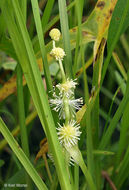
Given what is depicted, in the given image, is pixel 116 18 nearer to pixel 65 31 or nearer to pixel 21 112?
pixel 65 31

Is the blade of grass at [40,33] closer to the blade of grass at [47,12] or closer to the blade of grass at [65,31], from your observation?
the blade of grass at [65,31]

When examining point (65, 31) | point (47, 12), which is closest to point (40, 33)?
point (65, 31)

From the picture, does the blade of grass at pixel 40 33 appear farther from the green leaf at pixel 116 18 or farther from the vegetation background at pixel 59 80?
the green leaf at pixel 116 18

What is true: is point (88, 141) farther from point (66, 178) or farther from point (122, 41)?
point (122, 41)

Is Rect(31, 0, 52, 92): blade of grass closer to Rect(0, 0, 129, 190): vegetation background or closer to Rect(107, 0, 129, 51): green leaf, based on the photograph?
Rect(0, 0, 129, 190): vegetation background

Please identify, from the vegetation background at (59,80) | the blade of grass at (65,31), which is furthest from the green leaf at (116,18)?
the blade of grass at (65,31)

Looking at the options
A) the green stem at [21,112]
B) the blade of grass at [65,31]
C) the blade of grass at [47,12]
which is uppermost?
the blade of grass at [47,12]

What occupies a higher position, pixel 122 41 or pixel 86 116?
pixel 122 41

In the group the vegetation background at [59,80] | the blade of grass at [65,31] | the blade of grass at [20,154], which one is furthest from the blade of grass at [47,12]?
the blade of grass at [20,154]

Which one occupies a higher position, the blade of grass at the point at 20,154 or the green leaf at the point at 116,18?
the green leaf at the point at 116,18

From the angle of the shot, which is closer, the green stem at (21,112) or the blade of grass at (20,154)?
the blade of grass at (20,154)

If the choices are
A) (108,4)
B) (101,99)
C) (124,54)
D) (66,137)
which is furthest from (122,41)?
(66,137)
